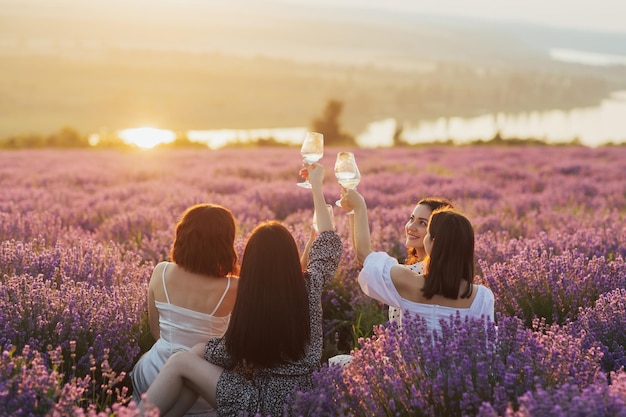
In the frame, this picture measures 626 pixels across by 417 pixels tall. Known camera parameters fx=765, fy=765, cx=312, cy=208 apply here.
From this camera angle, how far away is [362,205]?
347cm

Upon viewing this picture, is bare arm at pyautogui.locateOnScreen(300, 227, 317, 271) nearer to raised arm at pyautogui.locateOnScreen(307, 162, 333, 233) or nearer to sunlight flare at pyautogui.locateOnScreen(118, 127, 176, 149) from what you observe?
raised arm at pyautogui.locateOnScreen(307, 162, 333, 233)

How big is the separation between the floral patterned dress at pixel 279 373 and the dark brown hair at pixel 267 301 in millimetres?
80

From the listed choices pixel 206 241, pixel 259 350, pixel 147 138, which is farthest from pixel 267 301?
pixel 147 138

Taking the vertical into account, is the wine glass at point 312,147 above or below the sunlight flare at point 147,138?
above

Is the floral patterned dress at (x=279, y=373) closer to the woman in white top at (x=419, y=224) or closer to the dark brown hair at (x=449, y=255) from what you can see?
the dark brown hair at (x=449, y=255)

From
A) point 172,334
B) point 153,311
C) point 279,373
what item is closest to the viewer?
point 279,373

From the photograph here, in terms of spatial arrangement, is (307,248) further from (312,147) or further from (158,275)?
(158,275)

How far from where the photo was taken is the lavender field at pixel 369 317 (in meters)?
2.65

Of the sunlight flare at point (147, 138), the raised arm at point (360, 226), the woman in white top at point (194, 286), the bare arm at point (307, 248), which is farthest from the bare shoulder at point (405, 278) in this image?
the sunlight flare at point (147, 138)

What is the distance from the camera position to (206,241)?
11.7 feet

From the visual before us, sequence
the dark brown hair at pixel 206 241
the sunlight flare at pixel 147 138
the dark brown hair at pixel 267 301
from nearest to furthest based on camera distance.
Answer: the dark brown hair at pixel 267 301 → the dark brown hair at pixel 206 241 → the sunlight flare at pixel 147 138

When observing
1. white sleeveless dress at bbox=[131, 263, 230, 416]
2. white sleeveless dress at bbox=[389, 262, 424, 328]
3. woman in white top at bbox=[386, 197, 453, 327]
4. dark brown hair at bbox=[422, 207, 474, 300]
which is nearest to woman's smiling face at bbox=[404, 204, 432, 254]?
woman in white top at bbox=[386, 197, 453, 327]

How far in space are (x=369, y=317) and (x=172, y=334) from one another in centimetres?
128

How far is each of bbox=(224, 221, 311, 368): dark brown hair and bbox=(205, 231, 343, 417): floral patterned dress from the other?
0.26 feet
